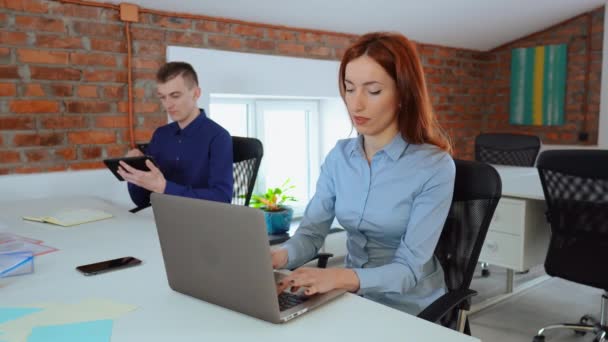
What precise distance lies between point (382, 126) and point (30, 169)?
1881mm

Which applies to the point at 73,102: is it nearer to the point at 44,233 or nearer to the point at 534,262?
the point at 44,233

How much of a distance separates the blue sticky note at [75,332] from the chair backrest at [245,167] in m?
1.33

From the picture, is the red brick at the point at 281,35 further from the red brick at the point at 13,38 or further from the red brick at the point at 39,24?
the red brick at the point at 13,38

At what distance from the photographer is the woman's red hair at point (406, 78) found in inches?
55.2

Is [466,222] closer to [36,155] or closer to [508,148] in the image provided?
[36,155]

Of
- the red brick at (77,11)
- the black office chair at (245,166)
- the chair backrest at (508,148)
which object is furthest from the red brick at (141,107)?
the chair backrest at (508,148)

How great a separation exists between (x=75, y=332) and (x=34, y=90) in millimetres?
1846

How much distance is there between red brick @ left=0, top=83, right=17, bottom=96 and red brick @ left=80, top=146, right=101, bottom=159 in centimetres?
41

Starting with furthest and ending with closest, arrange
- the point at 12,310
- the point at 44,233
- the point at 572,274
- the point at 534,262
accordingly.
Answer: the point at 534,262 → the point at 572,274 → the point at 44,233 → the point at 12,310

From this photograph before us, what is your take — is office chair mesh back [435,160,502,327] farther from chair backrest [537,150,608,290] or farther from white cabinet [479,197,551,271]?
white cabinet [479,197,551,271]

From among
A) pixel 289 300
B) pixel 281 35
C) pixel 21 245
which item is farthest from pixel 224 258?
pixel 281 35

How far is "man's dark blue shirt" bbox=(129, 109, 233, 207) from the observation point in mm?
2211

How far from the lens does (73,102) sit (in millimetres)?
2609

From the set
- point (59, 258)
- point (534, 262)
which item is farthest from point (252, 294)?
point (534, 262)
